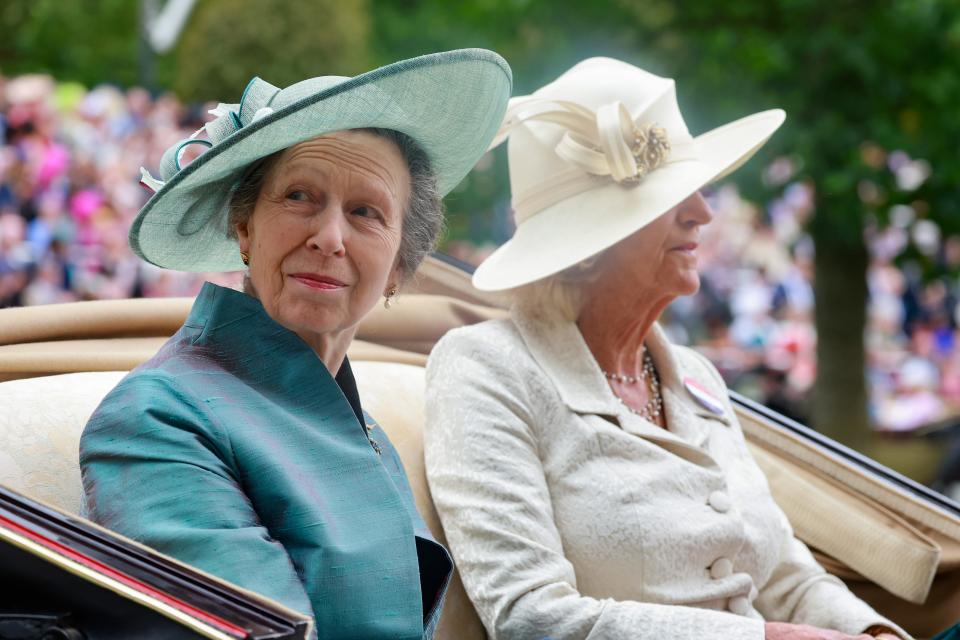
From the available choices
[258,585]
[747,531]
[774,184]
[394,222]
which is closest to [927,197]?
[774,184]

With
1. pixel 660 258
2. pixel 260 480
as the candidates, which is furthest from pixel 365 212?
pixel 660 258

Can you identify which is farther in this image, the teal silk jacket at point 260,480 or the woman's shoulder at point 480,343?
the woman's shoulder at point 480,343

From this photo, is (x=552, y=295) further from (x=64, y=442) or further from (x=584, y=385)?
(x=64, y=442)

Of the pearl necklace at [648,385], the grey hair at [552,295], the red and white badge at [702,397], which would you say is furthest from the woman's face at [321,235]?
the red and white badge at [702,397]

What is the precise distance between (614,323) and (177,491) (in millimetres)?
1444

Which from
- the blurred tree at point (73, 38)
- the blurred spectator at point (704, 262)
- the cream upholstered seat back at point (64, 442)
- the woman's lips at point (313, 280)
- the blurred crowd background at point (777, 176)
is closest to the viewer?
the woman's lips at point (313, 280)

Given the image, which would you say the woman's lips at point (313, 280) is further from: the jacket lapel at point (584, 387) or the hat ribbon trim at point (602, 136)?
the hat ribbon trim at point (602, 136)

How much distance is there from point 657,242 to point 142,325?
108 centimetres

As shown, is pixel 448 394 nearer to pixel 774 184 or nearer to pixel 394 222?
pixel 394 222

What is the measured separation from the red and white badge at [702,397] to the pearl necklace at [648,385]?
0.07 meters

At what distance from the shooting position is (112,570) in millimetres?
1642

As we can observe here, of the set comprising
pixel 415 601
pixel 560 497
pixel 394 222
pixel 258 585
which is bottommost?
pixel 560 497

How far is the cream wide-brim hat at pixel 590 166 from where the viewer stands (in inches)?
117

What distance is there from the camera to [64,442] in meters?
2.30
